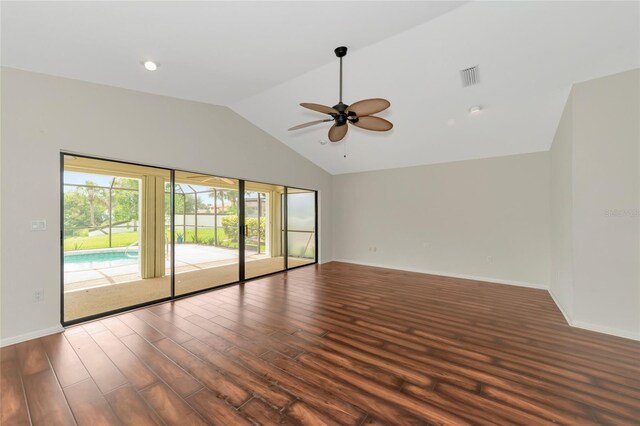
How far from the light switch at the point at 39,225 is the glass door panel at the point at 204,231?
1.77 metres

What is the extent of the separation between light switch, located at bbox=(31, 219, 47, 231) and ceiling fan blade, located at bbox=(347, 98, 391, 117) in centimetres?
364

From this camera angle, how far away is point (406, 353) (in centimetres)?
246

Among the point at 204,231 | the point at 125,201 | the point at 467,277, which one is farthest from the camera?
the point at 204,231

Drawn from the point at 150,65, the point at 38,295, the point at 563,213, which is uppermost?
the point at 150,65

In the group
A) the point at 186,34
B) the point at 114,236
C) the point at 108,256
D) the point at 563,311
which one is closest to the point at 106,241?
the point at 114,236

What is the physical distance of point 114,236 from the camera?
5230 mm

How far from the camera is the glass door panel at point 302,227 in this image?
23.5 feet

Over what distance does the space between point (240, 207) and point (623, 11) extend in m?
5.41

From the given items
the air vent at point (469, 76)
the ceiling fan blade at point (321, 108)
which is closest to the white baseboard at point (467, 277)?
the air vent at point (469, 76)

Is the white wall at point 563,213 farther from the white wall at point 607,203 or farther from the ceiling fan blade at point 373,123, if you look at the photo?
the ceiling fan blade at point 373,123

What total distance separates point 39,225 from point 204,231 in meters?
3.87

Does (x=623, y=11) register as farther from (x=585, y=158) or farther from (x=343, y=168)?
(x=343, y=168)

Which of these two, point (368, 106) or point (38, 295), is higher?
point (368, 106)

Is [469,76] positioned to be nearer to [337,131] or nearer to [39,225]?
[337,131]
